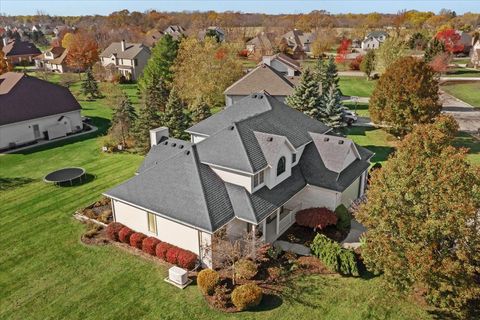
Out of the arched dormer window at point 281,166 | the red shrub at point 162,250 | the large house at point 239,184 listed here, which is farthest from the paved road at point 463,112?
the red shrub at point 162,250

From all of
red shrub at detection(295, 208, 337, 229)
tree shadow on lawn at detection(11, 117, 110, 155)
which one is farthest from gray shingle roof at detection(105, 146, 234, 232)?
tree shadow on lawn at detection(11, 117, 110, 155)

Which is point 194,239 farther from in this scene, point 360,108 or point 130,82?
point 130,82

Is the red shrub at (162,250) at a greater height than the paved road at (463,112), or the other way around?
the paved road at (463,112)

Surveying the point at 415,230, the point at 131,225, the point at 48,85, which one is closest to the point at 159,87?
the point at 48,85

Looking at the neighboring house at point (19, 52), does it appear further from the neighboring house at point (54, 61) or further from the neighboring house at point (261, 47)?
the neighboring house at point (261, 47)

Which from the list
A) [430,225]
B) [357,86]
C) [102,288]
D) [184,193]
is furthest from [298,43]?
[430,225]

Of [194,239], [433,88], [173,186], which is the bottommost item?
[194,239]

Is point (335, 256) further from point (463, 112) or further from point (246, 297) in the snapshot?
point (463, 112)
